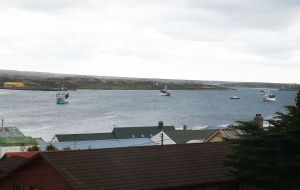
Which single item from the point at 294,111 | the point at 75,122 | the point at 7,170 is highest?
the point at 294,111

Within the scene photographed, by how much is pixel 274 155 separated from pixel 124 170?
6.97m

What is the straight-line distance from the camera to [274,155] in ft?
65.9

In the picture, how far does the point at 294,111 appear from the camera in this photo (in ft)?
69.2

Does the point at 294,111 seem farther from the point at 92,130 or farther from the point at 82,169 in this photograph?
the point at 92,130

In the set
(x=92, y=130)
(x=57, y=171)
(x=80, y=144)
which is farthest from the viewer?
(x=92, y=130)

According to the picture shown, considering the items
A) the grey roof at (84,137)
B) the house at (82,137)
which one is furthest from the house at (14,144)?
the grey roof at (84,137)

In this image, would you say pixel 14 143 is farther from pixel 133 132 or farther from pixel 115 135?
pixel 133 132

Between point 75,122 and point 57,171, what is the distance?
104 metres

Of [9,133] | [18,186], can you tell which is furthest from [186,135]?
[18,186]

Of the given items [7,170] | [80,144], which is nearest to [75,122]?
[80,144]

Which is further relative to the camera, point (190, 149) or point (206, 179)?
point (190, 149)

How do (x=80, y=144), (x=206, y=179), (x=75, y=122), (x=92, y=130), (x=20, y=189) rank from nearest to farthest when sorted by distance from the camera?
(x=206, y=179) → (x=20, y=189) → (x=80, y=144) → (x=92, y=130) → (x=75, y=122)

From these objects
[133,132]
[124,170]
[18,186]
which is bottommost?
[133,132]

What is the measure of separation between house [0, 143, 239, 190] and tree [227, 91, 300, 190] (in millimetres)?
3187
